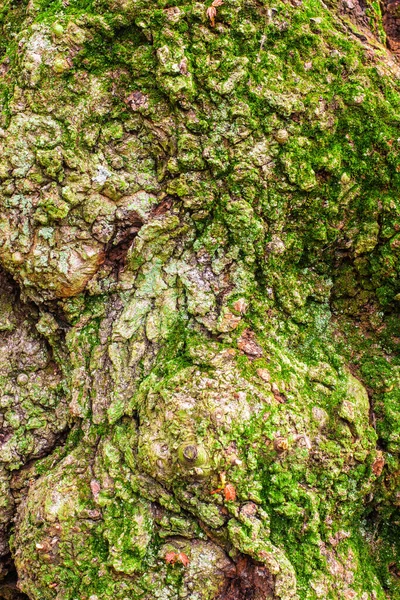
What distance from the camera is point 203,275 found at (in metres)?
2.65

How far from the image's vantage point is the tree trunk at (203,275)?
2.41 metres

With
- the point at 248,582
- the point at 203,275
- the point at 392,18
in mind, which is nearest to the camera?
the point at 248,582

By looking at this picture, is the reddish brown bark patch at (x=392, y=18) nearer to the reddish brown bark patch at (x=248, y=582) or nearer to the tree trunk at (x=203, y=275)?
the tree trunk at (x=203, y=275)

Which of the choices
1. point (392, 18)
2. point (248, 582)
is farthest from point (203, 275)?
point (392, 18)

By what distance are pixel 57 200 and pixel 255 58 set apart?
1358mm

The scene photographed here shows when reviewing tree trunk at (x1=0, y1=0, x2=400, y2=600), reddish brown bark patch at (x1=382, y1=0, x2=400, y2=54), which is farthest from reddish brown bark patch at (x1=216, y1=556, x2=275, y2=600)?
reddish brown bark patch at (x1=382, y1=0, x2=400, y2=54)

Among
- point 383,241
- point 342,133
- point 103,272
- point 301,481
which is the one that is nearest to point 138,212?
point 103,272

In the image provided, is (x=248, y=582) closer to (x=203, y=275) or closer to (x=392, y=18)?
(x=203, y=275)

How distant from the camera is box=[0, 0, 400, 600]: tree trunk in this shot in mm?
2414

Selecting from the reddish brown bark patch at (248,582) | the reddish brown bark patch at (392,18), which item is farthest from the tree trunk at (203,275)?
the reddish brown bark patch at (392,18)

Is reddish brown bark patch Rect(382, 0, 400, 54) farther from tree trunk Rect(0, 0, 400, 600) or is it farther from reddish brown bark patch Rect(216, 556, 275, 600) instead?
reddish brown bark patch Rect(216, 556, 275, 600)

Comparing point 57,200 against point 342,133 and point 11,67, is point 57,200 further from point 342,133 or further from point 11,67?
point 342,133

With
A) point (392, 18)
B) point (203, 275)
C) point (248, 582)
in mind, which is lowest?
point (248, 582)

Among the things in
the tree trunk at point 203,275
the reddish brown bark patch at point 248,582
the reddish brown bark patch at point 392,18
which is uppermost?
the reddish brown bark patch at point 392,18
